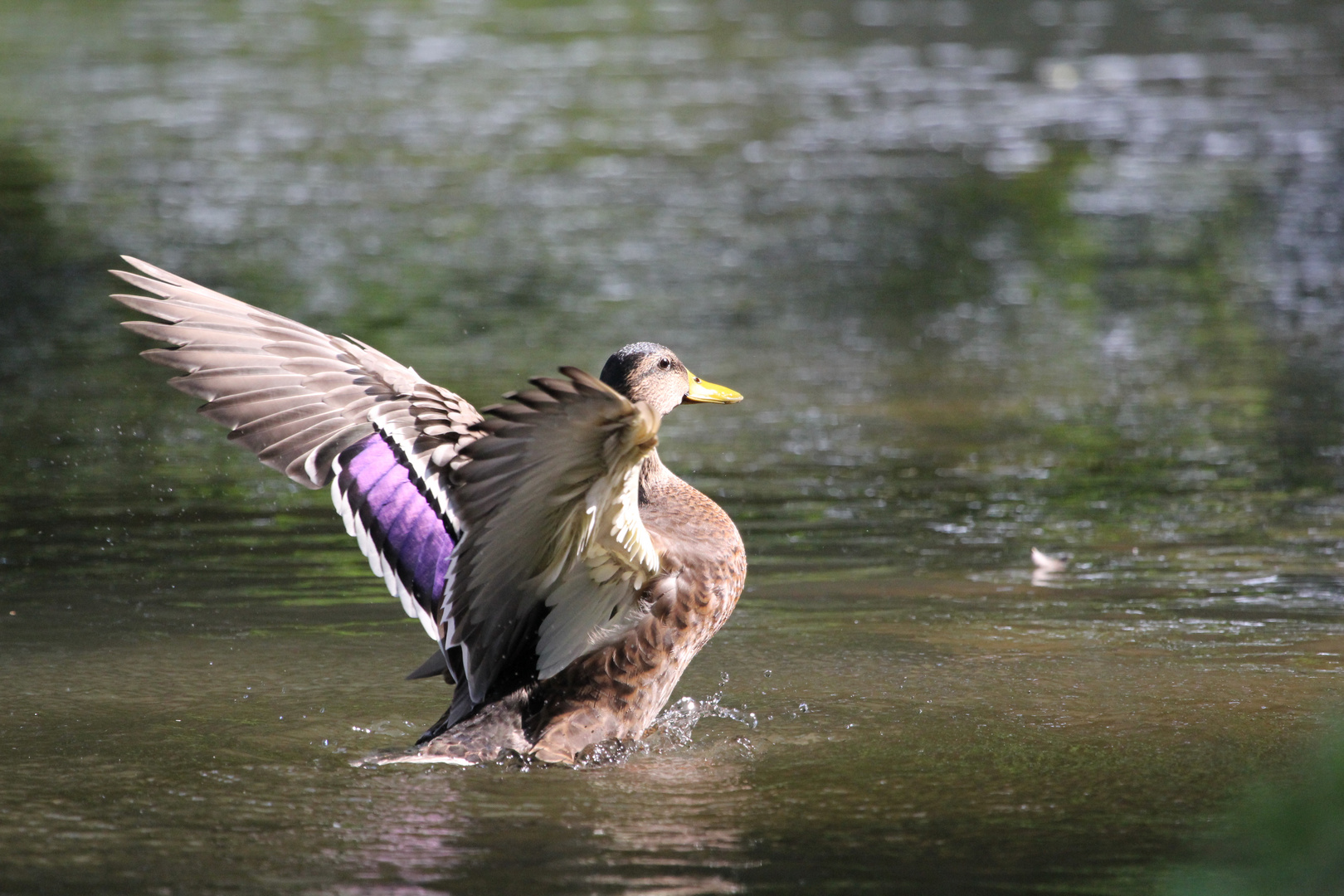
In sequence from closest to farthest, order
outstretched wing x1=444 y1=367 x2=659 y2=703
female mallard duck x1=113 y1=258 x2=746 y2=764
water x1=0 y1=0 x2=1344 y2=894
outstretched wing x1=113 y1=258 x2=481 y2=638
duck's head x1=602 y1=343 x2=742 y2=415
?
outstretched wing x1=444 y1=367 x2=659 y2=703, water x1=0 y1=0 x2=1344 y2=894, female mallard duck x1=113 y1=258 x2=746 y2=764, outstretched wing x1=113 y1=258 x2=481 y2=638, duck's head x1=602 y1=343 x2=742 y2=415

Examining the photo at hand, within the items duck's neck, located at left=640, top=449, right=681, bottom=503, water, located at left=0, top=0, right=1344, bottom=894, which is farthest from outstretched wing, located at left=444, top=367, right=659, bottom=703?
duck's neck, located at left=640, top=449, right=681, bottom=503

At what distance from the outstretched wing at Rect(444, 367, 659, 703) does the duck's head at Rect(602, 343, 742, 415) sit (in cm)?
71

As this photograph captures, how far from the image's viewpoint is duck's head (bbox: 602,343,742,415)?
550cm

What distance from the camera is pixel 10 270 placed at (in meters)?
12.7

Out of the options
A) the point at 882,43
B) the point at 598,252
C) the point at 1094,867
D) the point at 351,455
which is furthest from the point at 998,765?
the point at 882,43

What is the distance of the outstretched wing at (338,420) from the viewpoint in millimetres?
5184

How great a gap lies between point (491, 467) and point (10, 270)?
31.3ft

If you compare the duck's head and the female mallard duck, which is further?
the duck's head

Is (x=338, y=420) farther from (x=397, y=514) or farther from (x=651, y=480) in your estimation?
(x=651, y=480)

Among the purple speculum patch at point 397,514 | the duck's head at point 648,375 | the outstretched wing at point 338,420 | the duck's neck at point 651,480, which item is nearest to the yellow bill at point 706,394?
the duck's head at point 648,375

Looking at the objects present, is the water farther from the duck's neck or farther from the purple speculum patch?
the duck's neck

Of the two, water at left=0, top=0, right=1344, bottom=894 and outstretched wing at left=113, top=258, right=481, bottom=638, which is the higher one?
outstretched wing at left=113, top=258, right=481, bottom=638

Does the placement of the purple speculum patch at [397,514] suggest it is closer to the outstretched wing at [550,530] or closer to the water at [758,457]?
the outstretched wing at [550,530]

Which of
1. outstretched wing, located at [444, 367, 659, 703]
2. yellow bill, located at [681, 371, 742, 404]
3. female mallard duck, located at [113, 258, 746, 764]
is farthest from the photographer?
yellow bill, located at [681, 371, 742, 404]
